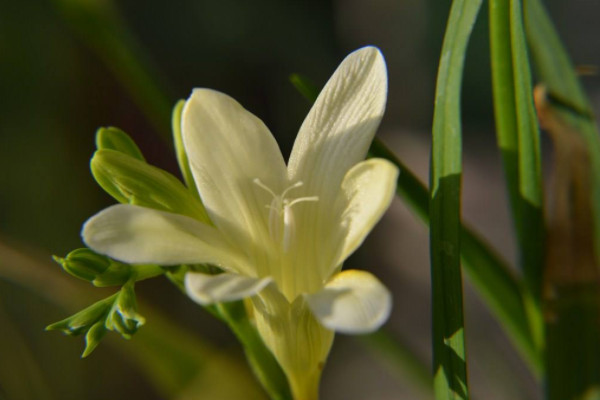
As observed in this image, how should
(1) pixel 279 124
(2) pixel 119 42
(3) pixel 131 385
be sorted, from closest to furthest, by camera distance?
1. (2) pixel 119 42
2. (3) pixel 131 385
3. (1) pixel 279 124

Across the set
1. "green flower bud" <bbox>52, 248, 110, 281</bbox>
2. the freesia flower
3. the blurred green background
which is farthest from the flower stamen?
the blurred green background

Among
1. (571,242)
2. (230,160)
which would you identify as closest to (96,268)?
(230,160)

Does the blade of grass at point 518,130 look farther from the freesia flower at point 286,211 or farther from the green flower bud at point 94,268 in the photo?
the green flower bud at point 94,268

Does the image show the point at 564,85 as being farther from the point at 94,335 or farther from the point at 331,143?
the point at 94,335

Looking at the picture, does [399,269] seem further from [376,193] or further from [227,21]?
[376,193]

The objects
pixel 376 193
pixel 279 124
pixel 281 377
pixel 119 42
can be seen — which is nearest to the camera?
pixel 376 193

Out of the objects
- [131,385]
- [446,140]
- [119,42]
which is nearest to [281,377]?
[446,140]
